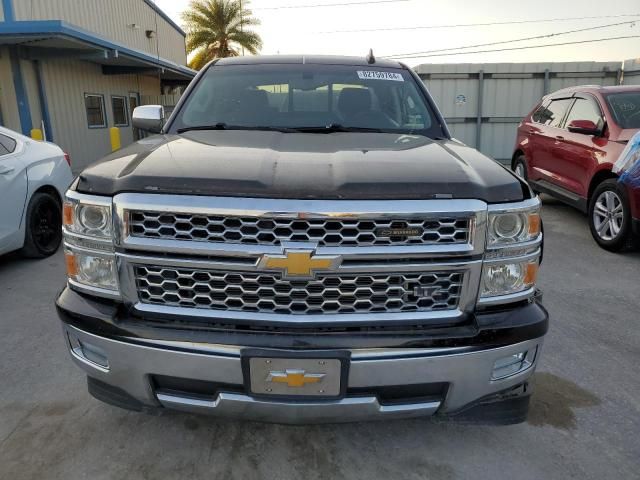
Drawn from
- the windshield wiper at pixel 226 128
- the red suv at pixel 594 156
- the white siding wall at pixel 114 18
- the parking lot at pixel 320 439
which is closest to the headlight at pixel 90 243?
the parking lot at pixel 320 439

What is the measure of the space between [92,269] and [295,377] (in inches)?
36.3

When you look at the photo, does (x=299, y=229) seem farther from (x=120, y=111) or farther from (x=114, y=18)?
(x=114, y=18)

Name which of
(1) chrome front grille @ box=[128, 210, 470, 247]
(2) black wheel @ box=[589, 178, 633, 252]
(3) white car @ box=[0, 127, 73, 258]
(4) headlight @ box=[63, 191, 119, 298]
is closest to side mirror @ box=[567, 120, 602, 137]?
(2) black wheel @ box=[589, 178, 633, 252]

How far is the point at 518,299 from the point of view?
203cm

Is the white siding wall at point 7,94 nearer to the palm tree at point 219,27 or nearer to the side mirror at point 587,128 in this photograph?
the side mirror at point 587,128

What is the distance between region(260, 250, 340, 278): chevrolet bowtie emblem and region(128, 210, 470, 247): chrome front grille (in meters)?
0.05

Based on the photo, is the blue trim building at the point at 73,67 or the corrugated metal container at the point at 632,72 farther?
the corrugated metal container at the point at 632,72

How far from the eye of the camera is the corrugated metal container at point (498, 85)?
491 inches

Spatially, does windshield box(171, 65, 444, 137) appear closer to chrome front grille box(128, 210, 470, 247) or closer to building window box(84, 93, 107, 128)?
chrome front grille box(128, 210, 470, 247)

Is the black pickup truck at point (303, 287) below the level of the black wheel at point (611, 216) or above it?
above

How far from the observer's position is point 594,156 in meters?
5.88

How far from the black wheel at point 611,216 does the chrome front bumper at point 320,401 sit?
13.3 ft

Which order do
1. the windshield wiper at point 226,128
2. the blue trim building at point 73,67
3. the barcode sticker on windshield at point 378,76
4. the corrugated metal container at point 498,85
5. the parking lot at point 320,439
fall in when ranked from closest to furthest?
the parking lot at point 320,439 < the windshield wiper at point 226,128 < the barcode sticker on windshield at point 378,76 < the blue trim building at point 73,67 < the corrugated metal container at point 498,85

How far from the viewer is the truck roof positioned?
3611 mm
